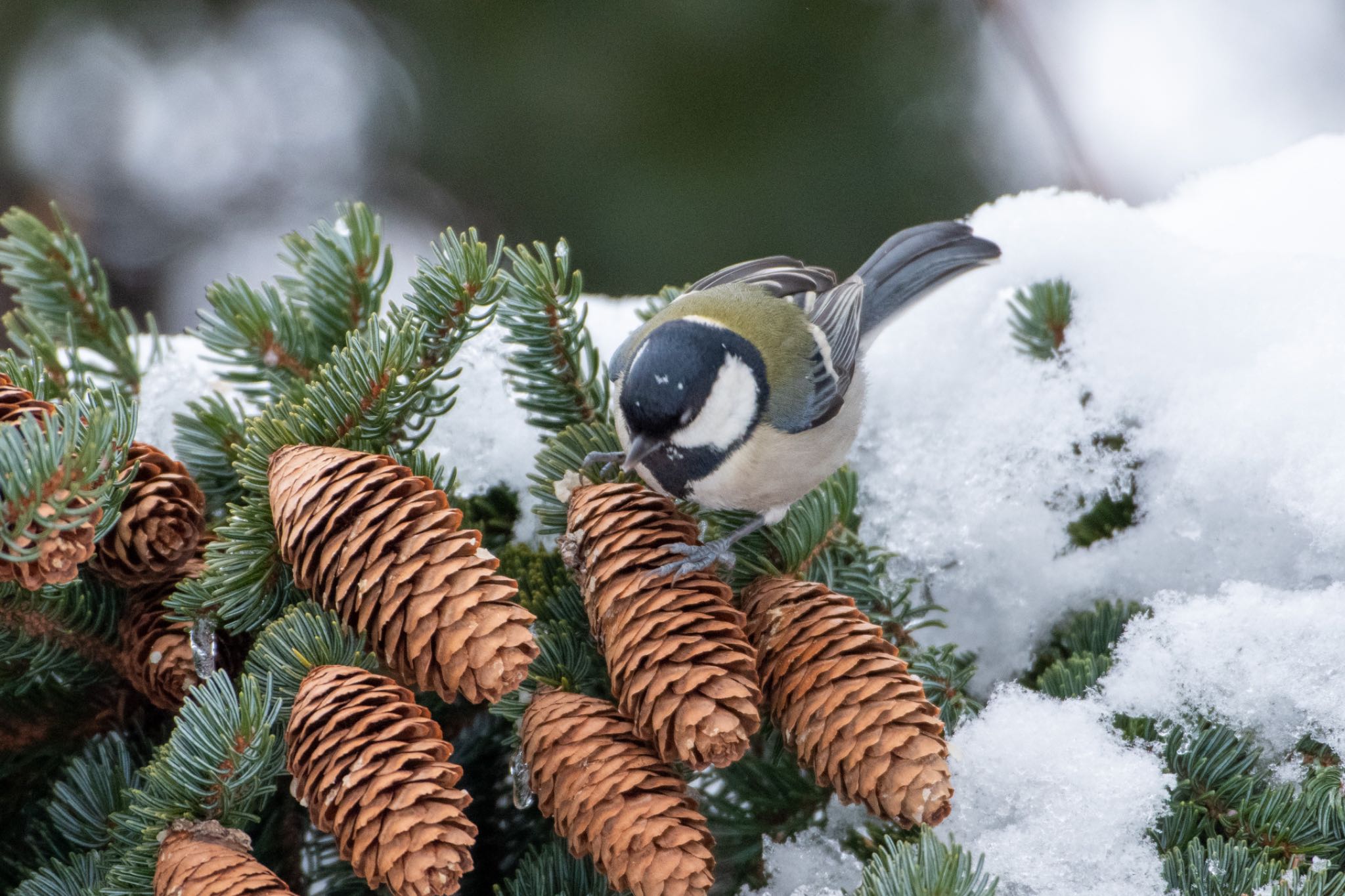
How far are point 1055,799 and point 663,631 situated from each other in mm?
460

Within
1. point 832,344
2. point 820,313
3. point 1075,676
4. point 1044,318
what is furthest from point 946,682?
point 820,313

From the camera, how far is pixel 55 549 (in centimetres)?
84

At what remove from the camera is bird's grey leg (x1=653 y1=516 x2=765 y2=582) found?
3.59ft

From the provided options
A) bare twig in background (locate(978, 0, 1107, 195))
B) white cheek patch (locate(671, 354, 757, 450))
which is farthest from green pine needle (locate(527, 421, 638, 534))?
bare twig in background (locate(978, 0, 1107, 195))

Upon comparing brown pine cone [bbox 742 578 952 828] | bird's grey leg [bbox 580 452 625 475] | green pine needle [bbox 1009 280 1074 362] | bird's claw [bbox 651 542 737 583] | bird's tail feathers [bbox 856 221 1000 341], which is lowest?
brown pine cone [bbox 742 578 952 828]

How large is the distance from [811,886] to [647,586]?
371 millimetres

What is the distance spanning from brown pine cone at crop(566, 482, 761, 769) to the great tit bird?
0.04 metres

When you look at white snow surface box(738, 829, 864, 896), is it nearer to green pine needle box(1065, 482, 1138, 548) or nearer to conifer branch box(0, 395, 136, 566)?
green pine needle box(1065, 482, 1138, 548)

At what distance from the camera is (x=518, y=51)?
2801 millimetres

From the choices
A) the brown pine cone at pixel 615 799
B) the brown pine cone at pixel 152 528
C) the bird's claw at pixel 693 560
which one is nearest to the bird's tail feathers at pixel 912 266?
the bird's claw at pixel 693 560

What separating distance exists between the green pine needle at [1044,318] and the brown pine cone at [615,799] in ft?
2.95

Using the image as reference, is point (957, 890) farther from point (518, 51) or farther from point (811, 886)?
point (518, 51)

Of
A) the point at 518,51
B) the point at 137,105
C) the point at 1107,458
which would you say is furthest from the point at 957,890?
the point at 137,105

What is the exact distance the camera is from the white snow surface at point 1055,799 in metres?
1.02
